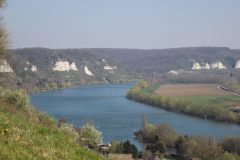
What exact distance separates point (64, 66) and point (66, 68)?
3.65 ft

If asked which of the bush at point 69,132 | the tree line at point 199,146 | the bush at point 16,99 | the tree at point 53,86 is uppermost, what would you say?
the bush at point 16,99

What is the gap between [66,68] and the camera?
7444 cm

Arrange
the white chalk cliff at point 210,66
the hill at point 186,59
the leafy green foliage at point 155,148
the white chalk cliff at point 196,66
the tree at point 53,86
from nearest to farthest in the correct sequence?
the leafy green foliage at point 155,148 → the tree at point 53,86 → the white chalk cliff at point 210,66 → the hill at point 186,59 → the white chalk cliff at point 196,66

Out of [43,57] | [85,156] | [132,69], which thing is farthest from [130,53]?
[85,156]

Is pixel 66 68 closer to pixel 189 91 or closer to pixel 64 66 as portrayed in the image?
pixel 64 66

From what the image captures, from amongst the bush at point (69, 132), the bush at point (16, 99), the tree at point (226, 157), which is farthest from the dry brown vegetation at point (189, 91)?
the bush at point (16, 99)

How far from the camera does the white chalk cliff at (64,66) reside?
230 ft

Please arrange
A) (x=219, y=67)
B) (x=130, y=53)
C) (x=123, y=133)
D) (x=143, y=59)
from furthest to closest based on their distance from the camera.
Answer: (x=130, y=53)
(x=143, y=59)
(x=219, y=67)
(x=123, y=133)

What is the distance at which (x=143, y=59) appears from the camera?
104125 millimetres

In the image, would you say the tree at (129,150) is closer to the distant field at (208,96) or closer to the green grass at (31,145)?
the green grass at (31,145)

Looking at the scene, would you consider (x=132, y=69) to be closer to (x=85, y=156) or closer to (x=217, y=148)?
(x=217, y=148)

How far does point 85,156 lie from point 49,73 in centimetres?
6210

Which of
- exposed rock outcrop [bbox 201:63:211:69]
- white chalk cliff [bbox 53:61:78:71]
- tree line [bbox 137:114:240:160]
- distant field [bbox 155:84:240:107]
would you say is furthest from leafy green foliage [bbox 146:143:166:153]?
exposed rock outcrop [bbox 201:63:211:69]

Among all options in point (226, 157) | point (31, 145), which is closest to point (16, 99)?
point (31, 145)
